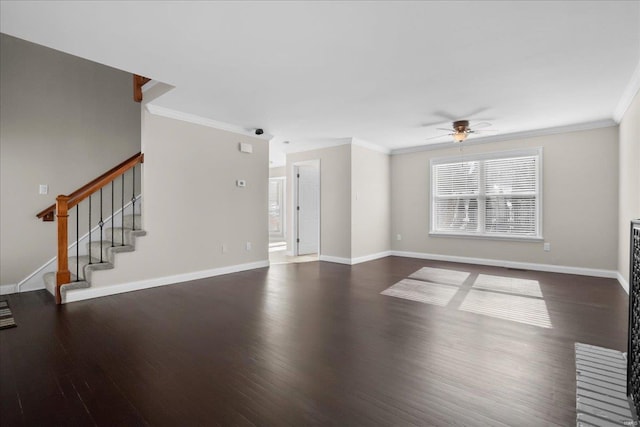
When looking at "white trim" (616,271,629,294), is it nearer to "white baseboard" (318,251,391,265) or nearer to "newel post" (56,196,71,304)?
"white baseboard" (318,251,391,265)

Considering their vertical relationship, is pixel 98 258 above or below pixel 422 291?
above

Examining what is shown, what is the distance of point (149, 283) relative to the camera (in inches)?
166

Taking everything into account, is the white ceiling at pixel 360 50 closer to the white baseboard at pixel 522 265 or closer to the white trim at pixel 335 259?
the white baseboard at pixel 522 265

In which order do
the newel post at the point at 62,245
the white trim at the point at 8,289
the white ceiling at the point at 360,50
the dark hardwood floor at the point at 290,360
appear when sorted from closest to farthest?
the dark hardwood floor at the point at 290,360 < the white ceiling at the point at 360,50 < the newel post at the point at 62,245 < the white trim at the point at 8,289

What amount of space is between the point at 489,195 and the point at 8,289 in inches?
294

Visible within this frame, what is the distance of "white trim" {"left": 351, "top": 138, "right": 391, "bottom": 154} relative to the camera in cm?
613

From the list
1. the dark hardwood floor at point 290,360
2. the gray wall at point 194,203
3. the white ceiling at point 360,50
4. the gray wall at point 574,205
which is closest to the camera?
the dark hardwood floor at point 290,360

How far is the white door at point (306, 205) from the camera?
7.07 metres

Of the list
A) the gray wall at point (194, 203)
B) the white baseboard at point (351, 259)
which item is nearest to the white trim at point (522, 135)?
the white baseboard at point (351, 259)

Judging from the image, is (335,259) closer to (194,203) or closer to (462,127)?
(194,203)

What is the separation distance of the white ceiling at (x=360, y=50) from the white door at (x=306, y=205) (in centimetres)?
275

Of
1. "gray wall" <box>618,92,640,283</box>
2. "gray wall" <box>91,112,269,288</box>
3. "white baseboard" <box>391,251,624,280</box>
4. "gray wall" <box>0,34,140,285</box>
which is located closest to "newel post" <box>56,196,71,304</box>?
"gray wall" <box>91,112,269,288</box>

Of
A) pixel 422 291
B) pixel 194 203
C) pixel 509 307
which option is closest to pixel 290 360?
pixel 422 291

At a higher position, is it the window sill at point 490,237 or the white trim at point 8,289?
the window sill at point 490,237
